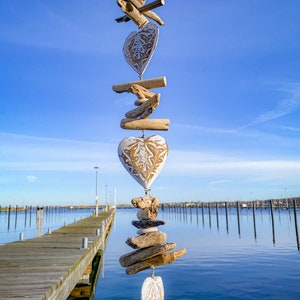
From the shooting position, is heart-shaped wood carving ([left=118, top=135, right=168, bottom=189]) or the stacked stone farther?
heart-shaped wood carving ([left=118, top=135, right=168, bottom=189])

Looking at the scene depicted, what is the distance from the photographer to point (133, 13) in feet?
13.9

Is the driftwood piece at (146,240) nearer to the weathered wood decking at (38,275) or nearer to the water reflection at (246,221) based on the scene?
the weathered wood decking at (38,275)

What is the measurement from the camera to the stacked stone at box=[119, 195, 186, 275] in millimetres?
3752

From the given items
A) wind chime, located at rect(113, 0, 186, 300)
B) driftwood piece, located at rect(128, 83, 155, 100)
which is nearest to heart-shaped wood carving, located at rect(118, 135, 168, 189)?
wind chime, located at rect(113, 0, 186, 300)

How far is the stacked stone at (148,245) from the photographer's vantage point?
12.3 ft

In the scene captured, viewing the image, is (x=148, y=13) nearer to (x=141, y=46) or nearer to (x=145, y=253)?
(x=141, y=46)

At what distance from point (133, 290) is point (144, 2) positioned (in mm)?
14710

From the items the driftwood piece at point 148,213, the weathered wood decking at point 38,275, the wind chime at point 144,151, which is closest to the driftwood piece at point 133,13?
the wind chime at point 144,151

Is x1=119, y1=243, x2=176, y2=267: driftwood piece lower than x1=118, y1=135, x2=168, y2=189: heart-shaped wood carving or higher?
lower

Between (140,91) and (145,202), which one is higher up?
(140,91)

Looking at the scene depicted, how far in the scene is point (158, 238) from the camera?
393 cm

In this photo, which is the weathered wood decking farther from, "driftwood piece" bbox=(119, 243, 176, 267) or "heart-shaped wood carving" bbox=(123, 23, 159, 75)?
"heart-shaped wood carving" bbox=(123, 23, 159, 75)

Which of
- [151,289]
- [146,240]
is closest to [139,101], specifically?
[146,240]

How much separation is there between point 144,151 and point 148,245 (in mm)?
1255
